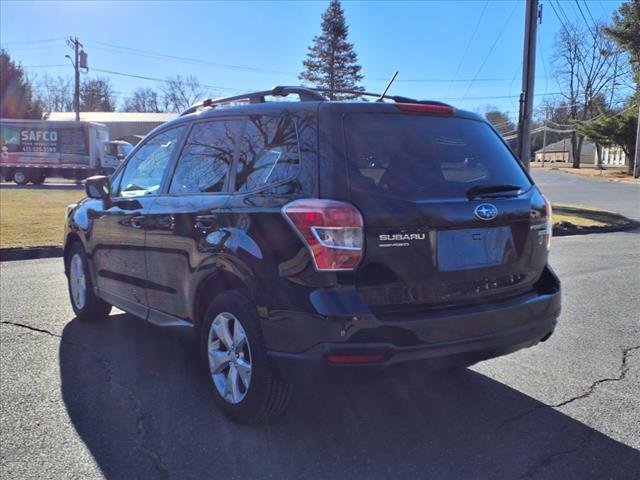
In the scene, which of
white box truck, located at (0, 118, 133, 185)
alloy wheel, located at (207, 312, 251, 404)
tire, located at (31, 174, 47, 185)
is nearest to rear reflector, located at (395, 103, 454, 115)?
alloy wheel, located at (207, 312, 251, 404)

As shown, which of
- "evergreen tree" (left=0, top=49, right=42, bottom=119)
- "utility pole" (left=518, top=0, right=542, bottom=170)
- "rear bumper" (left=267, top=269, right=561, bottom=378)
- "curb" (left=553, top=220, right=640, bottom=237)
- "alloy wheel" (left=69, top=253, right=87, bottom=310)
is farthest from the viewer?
"evergreen tree" (left=0, top=49, right=42, bottom=119)

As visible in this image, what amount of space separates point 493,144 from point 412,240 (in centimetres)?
110

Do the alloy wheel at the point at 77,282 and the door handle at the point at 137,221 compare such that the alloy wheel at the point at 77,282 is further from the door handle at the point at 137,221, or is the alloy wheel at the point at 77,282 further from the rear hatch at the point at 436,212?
the rear hatch at the point at 436,212

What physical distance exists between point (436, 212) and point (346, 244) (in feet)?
1.78

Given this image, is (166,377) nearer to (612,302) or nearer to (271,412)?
(271,412)

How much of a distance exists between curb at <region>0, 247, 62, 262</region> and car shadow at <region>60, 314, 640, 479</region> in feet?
19.3

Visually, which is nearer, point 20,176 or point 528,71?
point 528,71

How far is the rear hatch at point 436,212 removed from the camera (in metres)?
2.88

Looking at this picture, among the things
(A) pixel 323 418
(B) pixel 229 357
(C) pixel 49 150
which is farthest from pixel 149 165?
(C) pixel 49 150

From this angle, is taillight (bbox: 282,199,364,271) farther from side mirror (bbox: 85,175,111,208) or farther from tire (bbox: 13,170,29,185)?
tire (bbox: 13,170,29,185)

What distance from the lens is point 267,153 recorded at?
10.9ft

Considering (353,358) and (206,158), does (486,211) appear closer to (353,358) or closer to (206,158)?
(353,358)

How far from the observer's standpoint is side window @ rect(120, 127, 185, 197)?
4.32 meters

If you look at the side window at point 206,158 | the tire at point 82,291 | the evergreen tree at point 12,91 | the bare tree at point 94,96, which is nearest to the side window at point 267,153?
the side window at point 206,158
